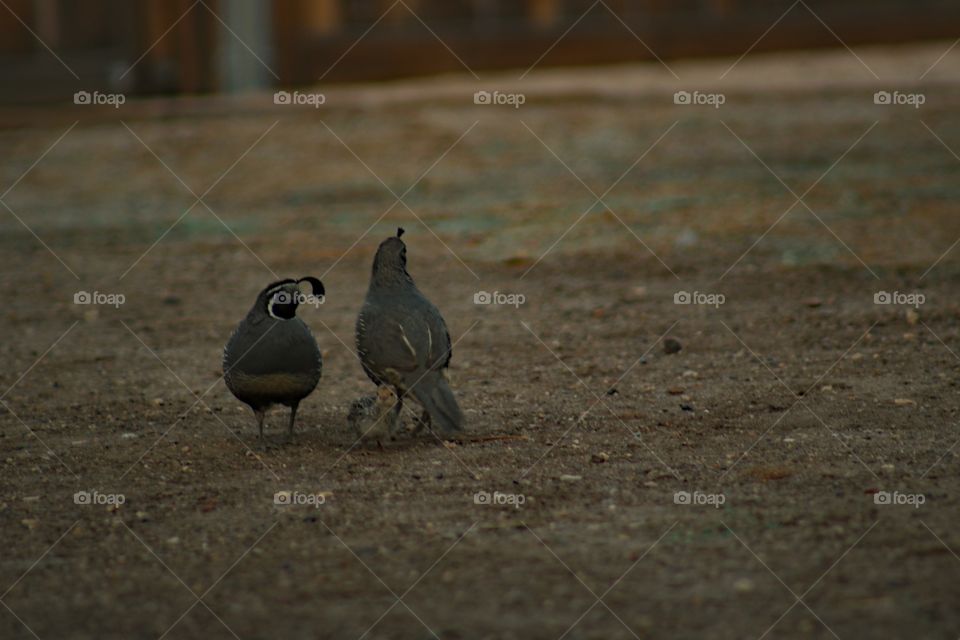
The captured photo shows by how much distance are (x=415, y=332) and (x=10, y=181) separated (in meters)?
8.81

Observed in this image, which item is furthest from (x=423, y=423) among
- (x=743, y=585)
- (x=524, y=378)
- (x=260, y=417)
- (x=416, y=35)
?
(x=416, y=35)

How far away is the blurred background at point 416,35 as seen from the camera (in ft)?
55.8

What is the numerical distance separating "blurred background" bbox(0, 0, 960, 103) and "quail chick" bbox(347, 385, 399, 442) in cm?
1150

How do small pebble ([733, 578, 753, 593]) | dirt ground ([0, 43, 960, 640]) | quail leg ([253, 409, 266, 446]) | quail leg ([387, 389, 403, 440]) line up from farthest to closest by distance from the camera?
quail leg ([253, 409, 266, 446]) < quail leg ([387, 389, 403, 440]) < dirt ground ([0, 43, 960, 640]) < small pebble ([733, 578, 753, 593])

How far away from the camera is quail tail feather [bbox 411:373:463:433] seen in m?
5.98

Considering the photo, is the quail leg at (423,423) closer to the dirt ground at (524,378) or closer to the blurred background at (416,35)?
the dirt ground at (524,378)

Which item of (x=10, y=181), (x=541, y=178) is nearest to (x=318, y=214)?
(x=541, y=178)

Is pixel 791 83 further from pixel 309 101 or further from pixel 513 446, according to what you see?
pixel 513 446

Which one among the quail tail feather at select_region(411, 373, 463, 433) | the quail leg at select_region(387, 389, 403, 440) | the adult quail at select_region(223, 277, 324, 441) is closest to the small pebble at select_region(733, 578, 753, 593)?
the quail tail feather at select_region(411, 373, 463, 433)

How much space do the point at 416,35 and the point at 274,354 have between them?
1180 cm

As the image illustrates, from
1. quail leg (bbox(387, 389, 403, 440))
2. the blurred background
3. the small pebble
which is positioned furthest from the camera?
the blurred background

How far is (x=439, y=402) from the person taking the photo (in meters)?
6.02

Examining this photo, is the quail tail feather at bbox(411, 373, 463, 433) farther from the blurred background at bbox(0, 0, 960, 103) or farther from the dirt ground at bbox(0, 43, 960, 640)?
the blurred background at bbox(0, 0, 960, 103)

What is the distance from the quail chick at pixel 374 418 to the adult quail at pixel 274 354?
0.23 meters
